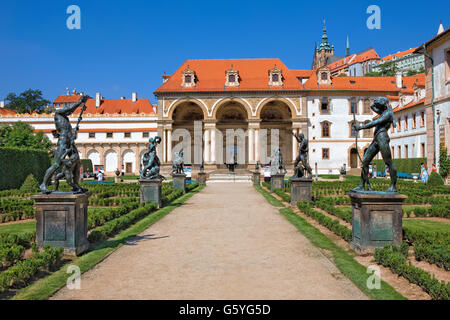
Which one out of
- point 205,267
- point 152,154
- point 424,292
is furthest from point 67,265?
point 152,154

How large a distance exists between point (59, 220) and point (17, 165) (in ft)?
86.6

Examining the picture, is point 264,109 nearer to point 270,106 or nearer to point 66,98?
point 270,106

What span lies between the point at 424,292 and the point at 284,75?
49.9 m

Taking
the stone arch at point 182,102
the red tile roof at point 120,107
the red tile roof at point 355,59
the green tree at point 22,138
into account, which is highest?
the red tile roof at point 355,59

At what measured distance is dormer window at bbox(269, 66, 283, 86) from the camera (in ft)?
167

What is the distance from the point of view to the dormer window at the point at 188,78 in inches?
1993

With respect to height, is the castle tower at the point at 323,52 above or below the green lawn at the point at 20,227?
above

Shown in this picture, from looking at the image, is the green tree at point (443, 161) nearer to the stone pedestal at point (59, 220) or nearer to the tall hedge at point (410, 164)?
the tall hedge at point (410, 164)

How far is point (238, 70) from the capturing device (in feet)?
176

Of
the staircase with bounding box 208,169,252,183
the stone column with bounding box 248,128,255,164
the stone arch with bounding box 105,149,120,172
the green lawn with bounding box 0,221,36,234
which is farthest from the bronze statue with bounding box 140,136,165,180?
the stone arch with bounding box 105,149,120,172

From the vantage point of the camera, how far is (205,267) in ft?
21.6

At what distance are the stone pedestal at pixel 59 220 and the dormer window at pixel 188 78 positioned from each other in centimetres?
4451

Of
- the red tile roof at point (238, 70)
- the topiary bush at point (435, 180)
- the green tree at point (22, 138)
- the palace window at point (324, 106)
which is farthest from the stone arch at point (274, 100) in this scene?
the green tree at point (22, 138)
